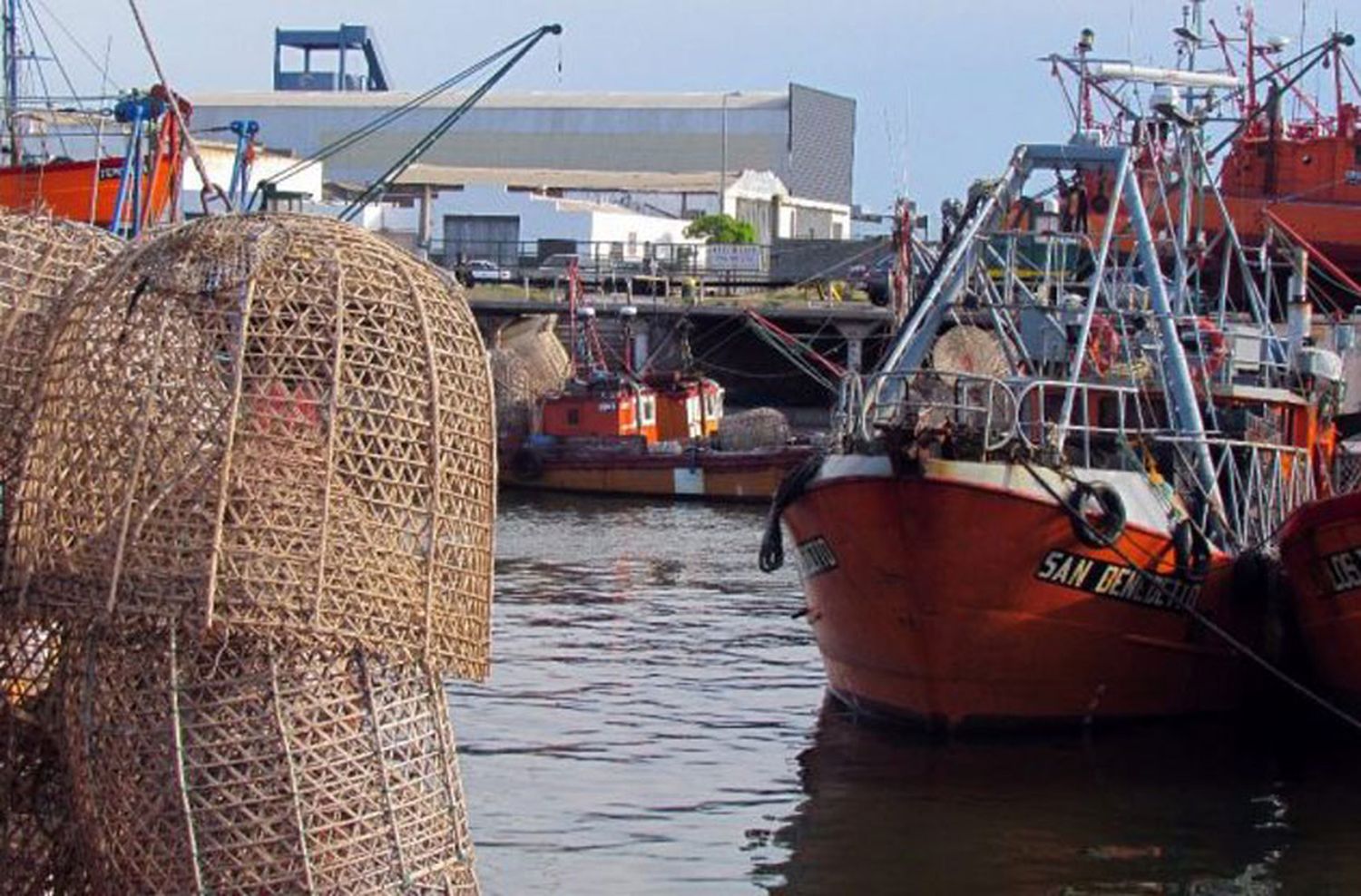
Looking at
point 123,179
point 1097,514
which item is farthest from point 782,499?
point 123,179

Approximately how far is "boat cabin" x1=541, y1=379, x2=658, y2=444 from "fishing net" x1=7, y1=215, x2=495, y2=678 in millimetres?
34042

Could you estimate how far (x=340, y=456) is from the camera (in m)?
8.81

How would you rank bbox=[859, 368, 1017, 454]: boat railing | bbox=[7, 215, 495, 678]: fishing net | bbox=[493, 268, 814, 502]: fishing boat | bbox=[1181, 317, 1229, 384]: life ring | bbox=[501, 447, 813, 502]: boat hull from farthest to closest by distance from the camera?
1. bbox=[493, 268, 814, 502]: fishing boat
2. bbox=[501, 447, 813, 502]: boat hull
3. bbox=[1181, 317, 1229, 384]: life ring
4. bbox=[859, 368, 1017, 454]: boat railing
5. bbox=[7, 215, 495, 678]: fishing net

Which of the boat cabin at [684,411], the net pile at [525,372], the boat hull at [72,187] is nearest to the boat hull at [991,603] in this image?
the boat hull at [72,187]

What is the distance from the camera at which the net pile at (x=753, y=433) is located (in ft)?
140

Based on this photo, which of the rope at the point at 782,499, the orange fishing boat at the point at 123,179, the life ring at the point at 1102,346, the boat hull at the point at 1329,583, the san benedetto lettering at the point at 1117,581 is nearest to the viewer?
the san benedetto lettering at the point at 1117,581

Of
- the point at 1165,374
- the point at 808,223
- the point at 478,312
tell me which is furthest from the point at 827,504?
the point at 808,223

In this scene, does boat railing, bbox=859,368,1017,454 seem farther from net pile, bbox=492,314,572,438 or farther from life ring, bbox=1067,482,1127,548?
net pile, bbox=492,314,572,438

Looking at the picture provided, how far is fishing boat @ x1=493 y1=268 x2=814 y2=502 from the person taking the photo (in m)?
41.7

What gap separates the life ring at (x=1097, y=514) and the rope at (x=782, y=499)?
2.11m

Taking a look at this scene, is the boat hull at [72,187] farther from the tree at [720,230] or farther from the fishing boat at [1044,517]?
the tree at [720,230]

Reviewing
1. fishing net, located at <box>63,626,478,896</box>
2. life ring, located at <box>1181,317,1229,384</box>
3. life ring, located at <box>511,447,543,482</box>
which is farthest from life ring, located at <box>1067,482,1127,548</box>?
life ring, located at <box>511,447,543,482</box>

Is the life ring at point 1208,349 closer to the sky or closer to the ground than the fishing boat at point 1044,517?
closer to the sky

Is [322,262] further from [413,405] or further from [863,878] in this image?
[863,878]
